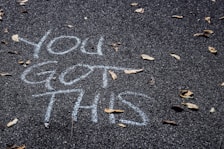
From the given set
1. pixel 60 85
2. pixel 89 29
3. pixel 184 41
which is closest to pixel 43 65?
pixel 60 85

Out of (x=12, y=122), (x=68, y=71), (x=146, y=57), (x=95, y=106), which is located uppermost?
(x=146, y=57)

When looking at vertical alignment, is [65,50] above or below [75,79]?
above

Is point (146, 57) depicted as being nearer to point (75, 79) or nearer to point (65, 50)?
point (75, 79)

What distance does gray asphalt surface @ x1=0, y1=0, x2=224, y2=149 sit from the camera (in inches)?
134

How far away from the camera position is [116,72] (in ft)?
13.5

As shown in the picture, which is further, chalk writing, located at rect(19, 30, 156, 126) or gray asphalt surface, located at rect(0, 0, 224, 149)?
chalk writing, located at rect(19, 30, 156, 126)

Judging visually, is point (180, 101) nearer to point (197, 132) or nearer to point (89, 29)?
point (197, 132)

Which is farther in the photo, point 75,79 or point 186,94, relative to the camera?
point 75,79

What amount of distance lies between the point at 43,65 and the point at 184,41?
1.88 metres

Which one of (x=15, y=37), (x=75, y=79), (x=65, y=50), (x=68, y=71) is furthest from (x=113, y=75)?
(x=15, y=37)

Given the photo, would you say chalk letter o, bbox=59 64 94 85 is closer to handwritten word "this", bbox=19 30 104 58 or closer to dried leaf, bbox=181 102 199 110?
handwritten word "this", bbox=19 30 104 58

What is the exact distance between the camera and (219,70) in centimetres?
411

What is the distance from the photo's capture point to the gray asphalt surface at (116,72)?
3.40 m

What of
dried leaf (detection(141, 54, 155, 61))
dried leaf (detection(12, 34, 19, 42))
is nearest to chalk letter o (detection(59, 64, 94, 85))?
dried leaf (detection(141, 54, 155, 61))
